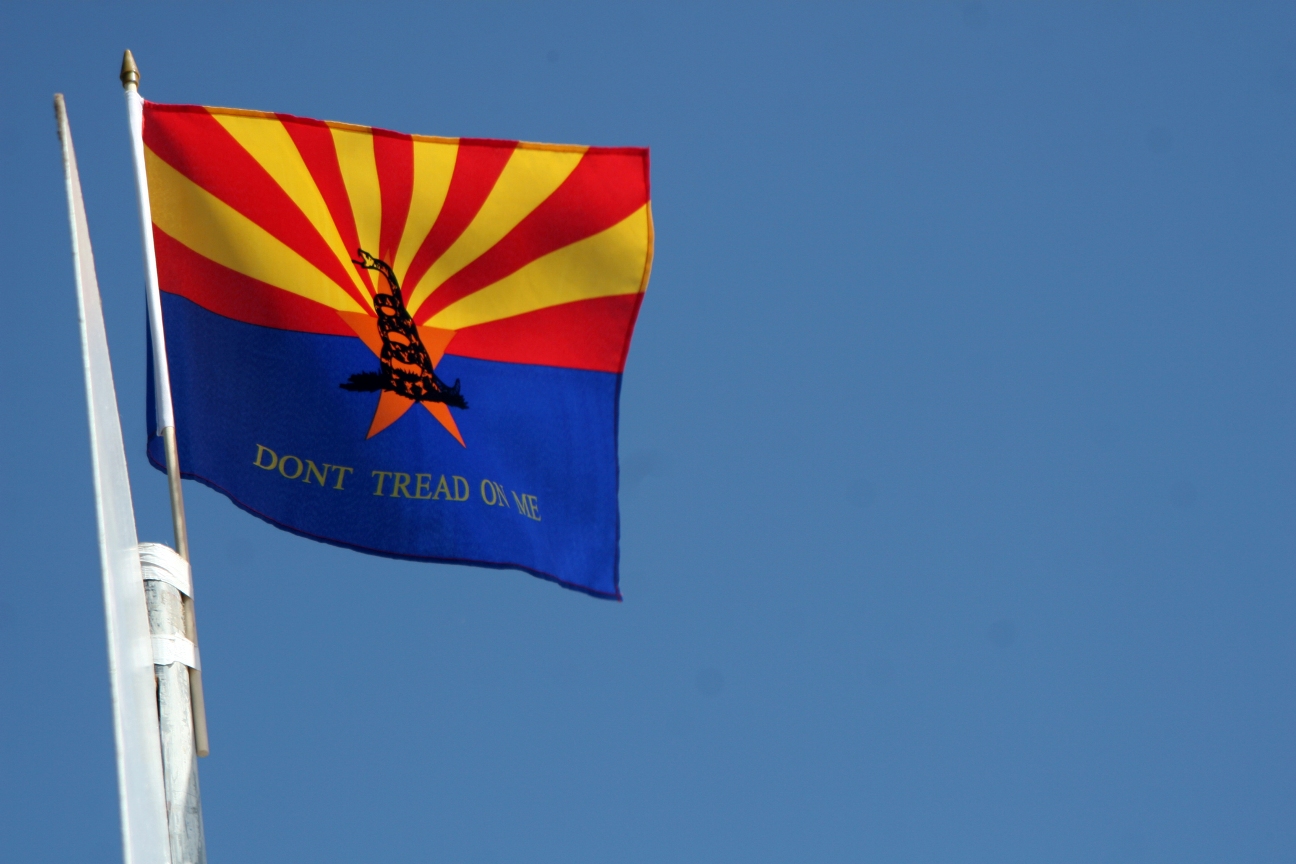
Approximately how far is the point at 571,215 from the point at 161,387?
13.4 ft

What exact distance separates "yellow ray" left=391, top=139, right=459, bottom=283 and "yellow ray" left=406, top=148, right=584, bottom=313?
0.60 feet

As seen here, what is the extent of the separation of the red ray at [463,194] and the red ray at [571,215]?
0.20 m

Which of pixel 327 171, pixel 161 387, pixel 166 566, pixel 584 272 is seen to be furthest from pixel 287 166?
pixel 166 566

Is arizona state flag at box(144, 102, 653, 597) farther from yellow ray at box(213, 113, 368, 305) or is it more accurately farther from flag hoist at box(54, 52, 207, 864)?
flag hoist at box(54, 52, 207, 864)

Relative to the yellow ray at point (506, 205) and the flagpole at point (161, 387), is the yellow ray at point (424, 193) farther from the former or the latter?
the flagpole at point (161, 387)

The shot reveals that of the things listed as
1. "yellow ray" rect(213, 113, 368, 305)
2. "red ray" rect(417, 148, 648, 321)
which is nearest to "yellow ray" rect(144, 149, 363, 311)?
"yellow ray" rect(213, 113, 368, 305)

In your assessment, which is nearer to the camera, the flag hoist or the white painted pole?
the flag hoist

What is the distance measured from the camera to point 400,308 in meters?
11.1

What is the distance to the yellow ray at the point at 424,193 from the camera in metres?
11.2

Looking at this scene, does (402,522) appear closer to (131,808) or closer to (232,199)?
(232,199)

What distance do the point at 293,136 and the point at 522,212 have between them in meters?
1.54

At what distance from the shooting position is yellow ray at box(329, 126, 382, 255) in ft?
36.0

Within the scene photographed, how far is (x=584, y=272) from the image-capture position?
11680 millimetres

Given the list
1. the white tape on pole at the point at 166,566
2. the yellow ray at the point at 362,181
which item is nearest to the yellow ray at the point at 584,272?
the yellow ray at the point at 362,181
